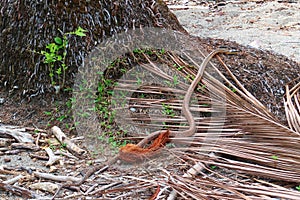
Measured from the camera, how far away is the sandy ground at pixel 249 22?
4227mm

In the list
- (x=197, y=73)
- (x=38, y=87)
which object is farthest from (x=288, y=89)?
(x=38, y=87)

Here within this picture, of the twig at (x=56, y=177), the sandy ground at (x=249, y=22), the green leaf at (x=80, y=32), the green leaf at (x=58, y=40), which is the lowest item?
the twig at (x=56, y=177)

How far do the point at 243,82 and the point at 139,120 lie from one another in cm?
79

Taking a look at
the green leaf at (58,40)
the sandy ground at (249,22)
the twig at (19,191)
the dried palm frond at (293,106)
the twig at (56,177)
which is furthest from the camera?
the sandy ground at (249,22)

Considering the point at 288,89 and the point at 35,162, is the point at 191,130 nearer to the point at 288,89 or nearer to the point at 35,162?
the point at 35,162

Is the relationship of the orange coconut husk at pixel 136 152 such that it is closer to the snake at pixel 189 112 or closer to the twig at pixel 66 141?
the snake at pixel 189 112

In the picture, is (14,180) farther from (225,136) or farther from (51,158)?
(225,136)

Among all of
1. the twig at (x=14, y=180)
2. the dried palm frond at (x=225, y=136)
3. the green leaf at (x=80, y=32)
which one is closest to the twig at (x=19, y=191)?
the twig at (x=14, y=180)

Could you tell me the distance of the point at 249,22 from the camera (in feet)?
17.2

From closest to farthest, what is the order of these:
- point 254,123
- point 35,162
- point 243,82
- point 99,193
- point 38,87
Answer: point 99,193 < point 35,162 < point 254,123 < point 38,87 < point 243,82

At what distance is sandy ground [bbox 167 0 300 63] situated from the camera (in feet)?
13.9

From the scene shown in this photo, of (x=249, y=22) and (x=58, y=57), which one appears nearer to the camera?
(x=58, y=57)

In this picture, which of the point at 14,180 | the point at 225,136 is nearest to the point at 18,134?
the point at 14,180

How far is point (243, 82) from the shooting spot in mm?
2660
